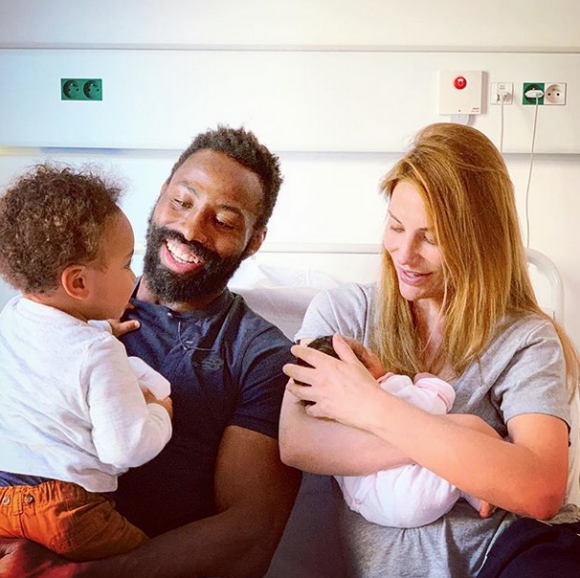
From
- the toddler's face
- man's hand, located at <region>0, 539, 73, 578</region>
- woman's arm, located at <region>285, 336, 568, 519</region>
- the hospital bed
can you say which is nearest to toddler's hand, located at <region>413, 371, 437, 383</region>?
woman's arm, located at <region>285, 336, 568, 519</region>

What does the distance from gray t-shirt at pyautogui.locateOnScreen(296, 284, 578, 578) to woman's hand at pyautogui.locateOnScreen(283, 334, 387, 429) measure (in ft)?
0.26

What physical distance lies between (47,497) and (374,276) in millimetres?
787

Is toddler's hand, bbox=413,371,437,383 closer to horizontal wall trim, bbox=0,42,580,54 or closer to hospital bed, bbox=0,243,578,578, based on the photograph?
hospital bed, bbox=0,243,578,578

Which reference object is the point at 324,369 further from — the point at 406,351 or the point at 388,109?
the point at 388,109

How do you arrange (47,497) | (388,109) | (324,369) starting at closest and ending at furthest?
(47,497)
(324,369)
(388,109)

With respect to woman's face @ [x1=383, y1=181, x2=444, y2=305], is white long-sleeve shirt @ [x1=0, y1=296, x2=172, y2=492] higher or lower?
Result: lower

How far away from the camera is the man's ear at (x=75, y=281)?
1.09 m

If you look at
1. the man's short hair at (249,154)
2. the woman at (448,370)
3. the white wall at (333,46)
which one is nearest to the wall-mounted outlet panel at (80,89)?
the white wall at (333,46)

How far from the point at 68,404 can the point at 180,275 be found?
314 mm

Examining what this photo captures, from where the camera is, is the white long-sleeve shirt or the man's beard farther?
the man's beard

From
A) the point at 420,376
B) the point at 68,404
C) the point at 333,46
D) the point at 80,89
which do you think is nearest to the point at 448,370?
the point at 420,376

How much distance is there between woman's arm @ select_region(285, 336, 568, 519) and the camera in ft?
3.68

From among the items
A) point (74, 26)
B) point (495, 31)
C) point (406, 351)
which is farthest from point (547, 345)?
point (74, 26)

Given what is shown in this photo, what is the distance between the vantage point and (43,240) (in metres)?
1.07
